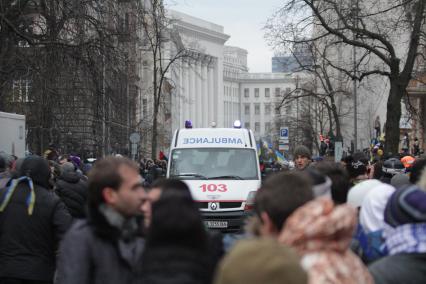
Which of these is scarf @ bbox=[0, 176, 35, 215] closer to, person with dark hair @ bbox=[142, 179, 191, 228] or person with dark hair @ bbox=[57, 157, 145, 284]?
person with dark hair @ bbox=[57, 157, 145, 284]

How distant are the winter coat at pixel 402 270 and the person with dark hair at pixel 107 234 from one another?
1.32 meters

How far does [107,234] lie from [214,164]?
13661 millimetres

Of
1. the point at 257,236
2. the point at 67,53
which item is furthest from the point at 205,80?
the point at 257,236

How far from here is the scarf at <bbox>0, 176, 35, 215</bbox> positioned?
7.15 meters

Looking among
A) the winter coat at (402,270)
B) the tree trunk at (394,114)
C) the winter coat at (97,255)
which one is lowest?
the winter coat at (402,270)

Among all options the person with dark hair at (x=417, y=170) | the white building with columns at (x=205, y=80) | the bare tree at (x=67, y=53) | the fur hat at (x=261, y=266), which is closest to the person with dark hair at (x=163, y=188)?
the fur hat at (x=261, y=266)

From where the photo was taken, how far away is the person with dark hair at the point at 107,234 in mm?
4574

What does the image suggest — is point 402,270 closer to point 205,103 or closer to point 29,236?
point 29,236

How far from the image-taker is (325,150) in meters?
43.6

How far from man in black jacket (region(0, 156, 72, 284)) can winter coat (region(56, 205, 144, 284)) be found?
100 inches

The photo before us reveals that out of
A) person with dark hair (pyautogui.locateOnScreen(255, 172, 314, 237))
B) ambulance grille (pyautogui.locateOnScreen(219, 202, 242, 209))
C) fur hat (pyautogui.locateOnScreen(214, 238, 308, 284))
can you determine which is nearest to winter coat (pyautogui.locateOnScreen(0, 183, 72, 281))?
person with dark hair (pyautogui.locateOnScreen(255, 172, 314, 237))

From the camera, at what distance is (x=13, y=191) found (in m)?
7.27

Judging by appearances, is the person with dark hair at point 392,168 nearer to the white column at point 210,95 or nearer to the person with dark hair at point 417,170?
the person with dark hair at point 417,170

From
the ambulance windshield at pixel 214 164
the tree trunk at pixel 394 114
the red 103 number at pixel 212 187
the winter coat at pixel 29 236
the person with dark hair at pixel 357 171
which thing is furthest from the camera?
the tree trunk at pixel 394 114
